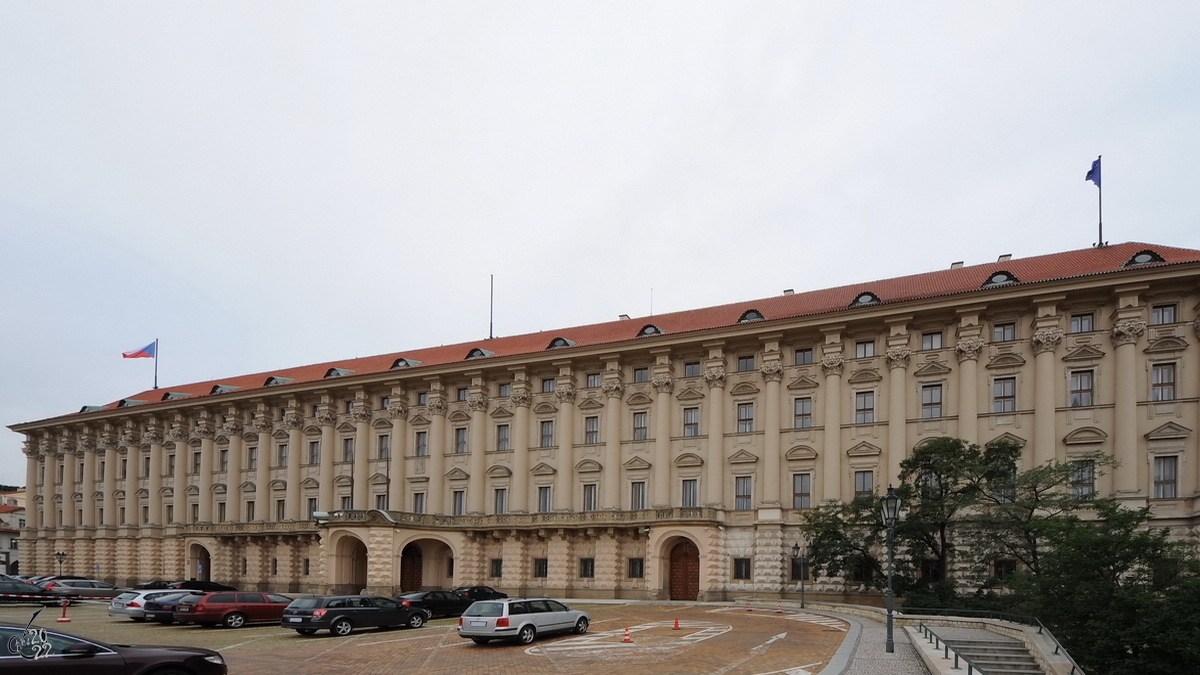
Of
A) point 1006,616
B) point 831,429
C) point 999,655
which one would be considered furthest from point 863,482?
point 999,655

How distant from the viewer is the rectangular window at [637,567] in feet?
171

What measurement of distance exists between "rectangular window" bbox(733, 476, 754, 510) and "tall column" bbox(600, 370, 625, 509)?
7102 millimetres

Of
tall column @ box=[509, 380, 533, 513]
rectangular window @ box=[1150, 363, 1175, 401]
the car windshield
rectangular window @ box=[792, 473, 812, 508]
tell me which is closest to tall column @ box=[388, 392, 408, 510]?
tall column @ box=[509, 380, 533, 513]

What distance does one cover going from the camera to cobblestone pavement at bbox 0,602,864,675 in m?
22.7

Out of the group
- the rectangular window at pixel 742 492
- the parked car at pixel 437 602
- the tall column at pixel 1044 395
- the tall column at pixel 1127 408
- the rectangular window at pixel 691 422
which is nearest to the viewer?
the parked car at pixel 437 602

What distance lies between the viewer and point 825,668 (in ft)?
71.1

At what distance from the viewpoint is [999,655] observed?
23.5 m

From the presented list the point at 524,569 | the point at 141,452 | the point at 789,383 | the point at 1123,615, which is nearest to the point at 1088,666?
the point at 1123,615

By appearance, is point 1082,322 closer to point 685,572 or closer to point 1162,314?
point 1162,314

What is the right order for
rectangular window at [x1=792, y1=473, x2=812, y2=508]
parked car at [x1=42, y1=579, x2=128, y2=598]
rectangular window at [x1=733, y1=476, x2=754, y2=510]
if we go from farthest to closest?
parked car at [x1=42, y1=579, x2=128, y2=598] → rectangular window at [x1=733, y1=476, x2=754, y2=510] → rectangular window at [x1=792, y1=473, x2=812, y2=508]

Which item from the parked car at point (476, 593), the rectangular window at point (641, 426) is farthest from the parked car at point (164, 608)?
the rectangular window at point (641, 426)

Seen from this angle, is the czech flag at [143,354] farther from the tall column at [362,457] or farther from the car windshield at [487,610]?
the car windshield at [487,610]

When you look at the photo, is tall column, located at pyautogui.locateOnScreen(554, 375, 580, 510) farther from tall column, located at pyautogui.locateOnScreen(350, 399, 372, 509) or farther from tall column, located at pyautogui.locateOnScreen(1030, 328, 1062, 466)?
tall column, located at pyautogui.locateOnScreen(1030, 328, 1062, 466)

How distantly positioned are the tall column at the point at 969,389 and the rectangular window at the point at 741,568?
12.7 metres
